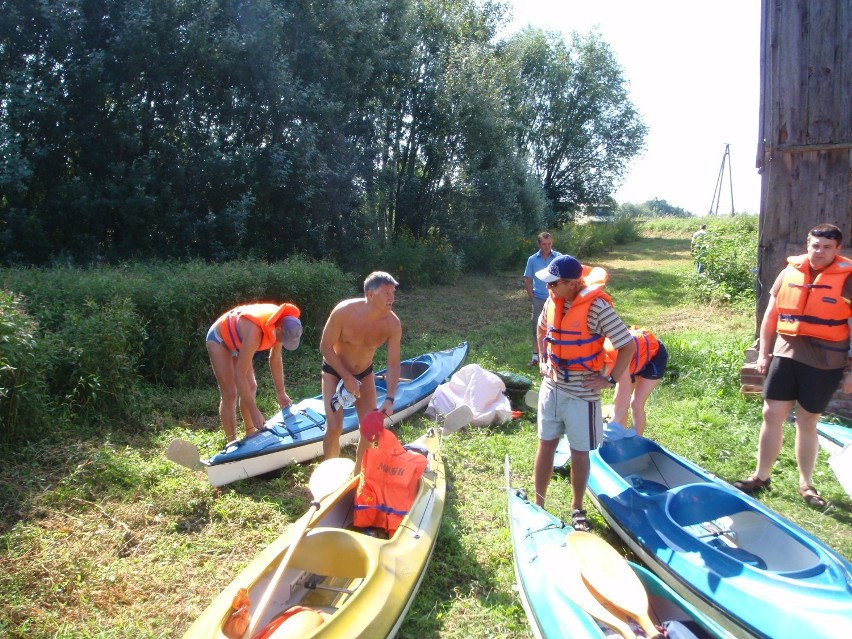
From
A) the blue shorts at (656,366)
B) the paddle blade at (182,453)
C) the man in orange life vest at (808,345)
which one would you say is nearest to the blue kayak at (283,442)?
the paddle blade at (182,453)

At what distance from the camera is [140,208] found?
9859mm

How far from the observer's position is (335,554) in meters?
3.30

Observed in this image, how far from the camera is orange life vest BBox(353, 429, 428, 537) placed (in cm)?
393

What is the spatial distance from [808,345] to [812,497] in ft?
3.69

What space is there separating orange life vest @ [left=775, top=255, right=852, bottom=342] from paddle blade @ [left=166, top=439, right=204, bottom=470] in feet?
14.7

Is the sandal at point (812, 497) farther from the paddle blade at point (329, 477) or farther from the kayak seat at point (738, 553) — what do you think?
the paddle blade at point (329, 477)

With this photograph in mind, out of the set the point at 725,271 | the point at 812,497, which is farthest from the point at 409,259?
the point at 812,497

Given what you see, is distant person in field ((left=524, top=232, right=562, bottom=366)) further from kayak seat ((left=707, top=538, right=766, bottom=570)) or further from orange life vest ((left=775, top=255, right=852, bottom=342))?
kayak seat ((left=707, top=538, right=766, bottom=570))

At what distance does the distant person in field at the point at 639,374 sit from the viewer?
4.84m

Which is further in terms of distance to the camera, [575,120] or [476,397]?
[575,120]

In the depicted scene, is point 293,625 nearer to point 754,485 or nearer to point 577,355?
point 577,355

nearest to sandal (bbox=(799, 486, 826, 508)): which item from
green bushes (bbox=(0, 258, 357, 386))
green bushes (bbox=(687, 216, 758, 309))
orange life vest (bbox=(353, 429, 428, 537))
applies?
orange life vest (bbox=(353, 429, 428, 537))

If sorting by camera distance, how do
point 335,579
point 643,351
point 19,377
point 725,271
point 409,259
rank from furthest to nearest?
1. point 409,259
2. point 725,271
3. point 19,377
4. point 643,351
5. point 335,579

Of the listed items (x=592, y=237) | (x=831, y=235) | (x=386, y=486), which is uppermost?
(x=831, y=235)
